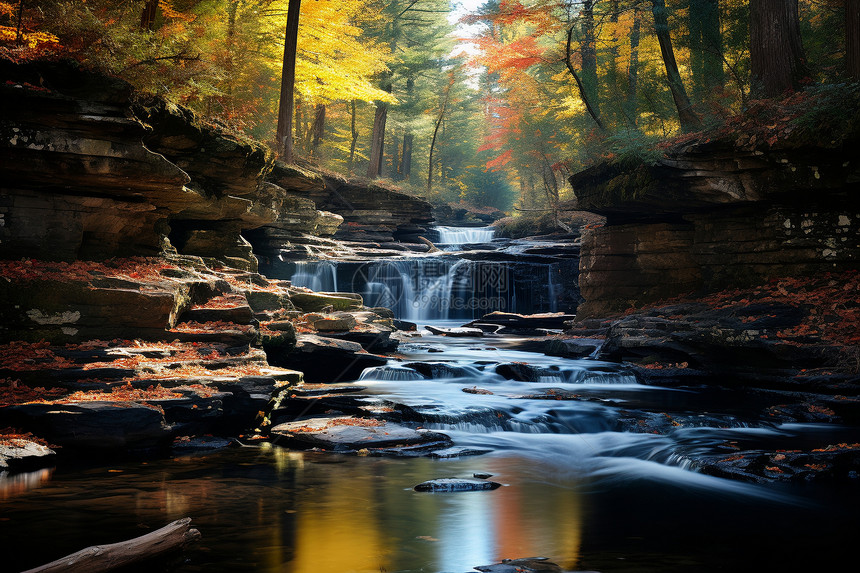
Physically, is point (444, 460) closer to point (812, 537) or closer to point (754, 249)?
point (812, 537)

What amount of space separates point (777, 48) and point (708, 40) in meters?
3.24

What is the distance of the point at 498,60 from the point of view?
23266 mm

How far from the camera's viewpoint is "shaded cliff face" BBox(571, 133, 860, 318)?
1138cm

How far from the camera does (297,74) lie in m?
21.1

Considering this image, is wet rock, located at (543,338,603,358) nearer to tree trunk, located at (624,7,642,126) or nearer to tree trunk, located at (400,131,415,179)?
tree trunk, located at (624,7,642,126)

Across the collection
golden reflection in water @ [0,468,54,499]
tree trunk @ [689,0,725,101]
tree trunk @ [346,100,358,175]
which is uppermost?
tree trunk @ [346,100,358,175]

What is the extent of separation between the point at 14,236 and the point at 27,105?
73.8 inches

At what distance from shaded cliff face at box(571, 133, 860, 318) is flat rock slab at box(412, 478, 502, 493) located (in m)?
9.24

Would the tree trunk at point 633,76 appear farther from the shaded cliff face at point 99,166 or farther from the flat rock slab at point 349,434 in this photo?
the flat rock slab at point 349,434

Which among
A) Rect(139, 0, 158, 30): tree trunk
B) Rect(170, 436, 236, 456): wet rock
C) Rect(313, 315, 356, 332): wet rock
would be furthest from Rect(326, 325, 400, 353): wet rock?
Rect(139, 0, 158, 30): tree trunk

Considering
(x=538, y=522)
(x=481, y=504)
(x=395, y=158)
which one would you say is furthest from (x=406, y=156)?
(x=538, y=522)

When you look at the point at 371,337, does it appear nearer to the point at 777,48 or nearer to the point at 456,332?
the point at 456,332

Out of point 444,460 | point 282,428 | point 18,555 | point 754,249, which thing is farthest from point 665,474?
point 754,249

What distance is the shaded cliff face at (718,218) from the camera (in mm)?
11375
